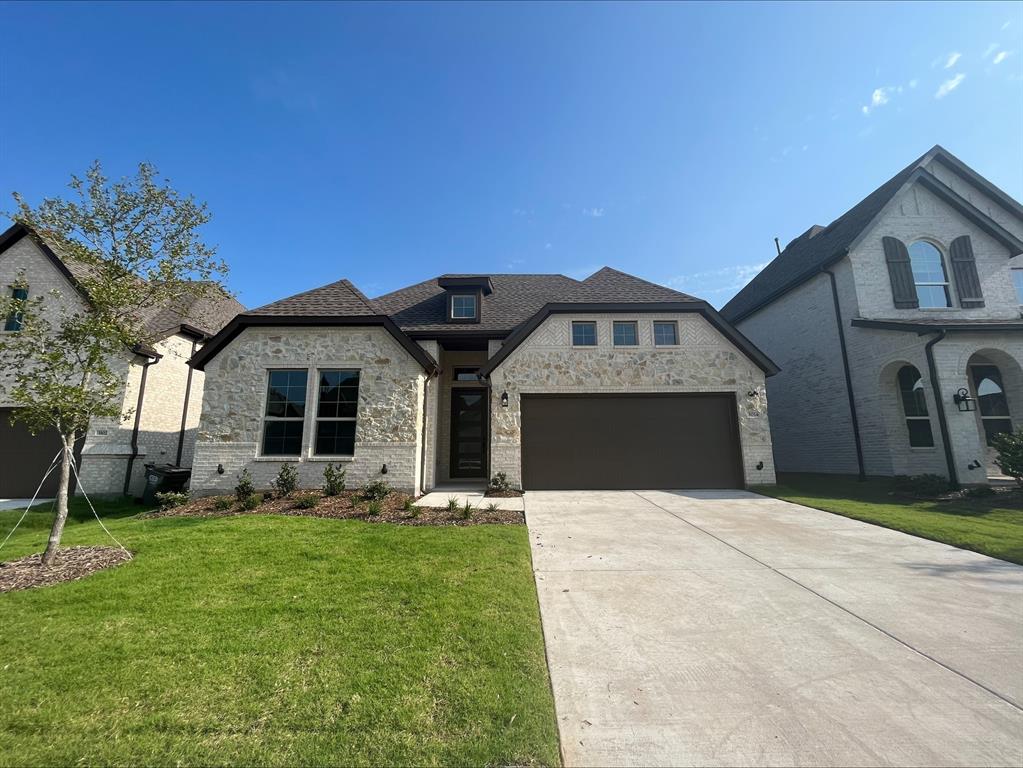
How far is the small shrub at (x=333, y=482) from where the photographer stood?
9852mm

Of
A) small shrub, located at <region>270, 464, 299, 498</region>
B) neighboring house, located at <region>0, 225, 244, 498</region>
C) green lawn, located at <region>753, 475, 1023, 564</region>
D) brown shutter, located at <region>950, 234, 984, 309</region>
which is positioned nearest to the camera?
green lawn, located at <region>753, 475, 1023, 564</region>

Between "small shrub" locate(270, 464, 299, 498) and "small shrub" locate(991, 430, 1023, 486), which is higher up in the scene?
"small shrub" locate(991, 430, 1023, 486)

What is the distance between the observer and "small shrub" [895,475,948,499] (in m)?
9.98

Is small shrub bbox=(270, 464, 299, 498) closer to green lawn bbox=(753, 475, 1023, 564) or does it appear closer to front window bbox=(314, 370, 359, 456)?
front window bbox=(314, 370, 359, 456)

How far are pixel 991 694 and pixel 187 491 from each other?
45.7 feet

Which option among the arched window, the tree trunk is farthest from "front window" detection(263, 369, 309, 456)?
the arched window

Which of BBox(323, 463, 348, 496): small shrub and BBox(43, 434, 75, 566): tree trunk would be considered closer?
BBox(43, 434, 75, 566): tree trunk

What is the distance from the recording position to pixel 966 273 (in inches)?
535

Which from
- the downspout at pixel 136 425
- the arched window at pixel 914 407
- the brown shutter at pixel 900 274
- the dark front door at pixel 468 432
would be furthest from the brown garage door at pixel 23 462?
the brown shutter at pixel 900 274

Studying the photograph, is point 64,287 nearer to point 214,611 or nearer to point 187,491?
point 187,491

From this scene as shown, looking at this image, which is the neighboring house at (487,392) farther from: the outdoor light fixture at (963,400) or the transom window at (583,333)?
the outdoor light fixture at (963,400)

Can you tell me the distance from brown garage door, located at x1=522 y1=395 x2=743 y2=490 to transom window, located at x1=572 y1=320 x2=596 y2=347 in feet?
5.44

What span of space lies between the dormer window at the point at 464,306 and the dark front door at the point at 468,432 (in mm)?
2523

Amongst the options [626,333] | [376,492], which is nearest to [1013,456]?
[626,333]
